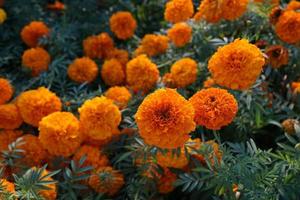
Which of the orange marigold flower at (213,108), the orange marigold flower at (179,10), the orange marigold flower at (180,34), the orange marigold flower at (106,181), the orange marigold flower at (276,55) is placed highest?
the orange marigold flower at (213,108)

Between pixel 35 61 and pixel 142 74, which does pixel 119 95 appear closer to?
pixel 142 74

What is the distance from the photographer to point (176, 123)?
71.0 inches

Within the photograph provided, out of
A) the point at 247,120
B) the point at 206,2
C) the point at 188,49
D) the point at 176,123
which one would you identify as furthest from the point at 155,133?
the point at 188,49

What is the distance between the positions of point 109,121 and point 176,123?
521 millimetres

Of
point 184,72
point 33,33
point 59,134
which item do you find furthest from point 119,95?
point 33,33

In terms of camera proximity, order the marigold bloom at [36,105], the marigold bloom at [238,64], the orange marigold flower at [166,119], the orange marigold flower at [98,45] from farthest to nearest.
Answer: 1. the orange marigold flower at [98,45]
2. the marigold bloom at [36,105]
3. the marigold bloom at [238,64]
4. the orange marigold flower at [166,119]

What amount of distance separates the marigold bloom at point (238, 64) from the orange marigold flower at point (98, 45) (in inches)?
50.9

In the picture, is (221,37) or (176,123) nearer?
(176,123)

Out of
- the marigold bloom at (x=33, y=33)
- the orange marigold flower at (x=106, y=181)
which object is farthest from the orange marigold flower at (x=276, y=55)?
the marigold bloom at (x=33, y=33)

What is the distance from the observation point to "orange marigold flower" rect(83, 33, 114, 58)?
3133mm

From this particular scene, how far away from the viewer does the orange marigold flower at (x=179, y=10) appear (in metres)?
2.78

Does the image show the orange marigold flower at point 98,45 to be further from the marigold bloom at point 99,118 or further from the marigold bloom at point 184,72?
the marigold bloom at point 99,118

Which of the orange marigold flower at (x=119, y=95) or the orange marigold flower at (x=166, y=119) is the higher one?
the orange marigold flower at (x=166, y=119)

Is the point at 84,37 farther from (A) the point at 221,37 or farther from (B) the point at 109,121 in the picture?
(B) the point at 109,121
